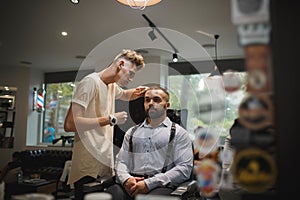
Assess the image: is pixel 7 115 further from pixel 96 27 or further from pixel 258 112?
pixel 258 112

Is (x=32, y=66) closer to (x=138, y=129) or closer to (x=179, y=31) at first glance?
(x=138, y=129)

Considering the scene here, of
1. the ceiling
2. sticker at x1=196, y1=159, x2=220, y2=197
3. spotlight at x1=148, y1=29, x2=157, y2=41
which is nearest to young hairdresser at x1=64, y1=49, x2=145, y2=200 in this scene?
the ceiling

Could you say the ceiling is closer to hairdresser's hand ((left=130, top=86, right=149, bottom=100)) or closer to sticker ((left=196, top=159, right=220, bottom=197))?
hairdresser's hand ((left=130, top=86, right=149, bottom=100))

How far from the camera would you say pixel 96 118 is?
145 cm

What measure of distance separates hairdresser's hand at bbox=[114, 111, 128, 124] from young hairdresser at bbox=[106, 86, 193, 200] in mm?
94

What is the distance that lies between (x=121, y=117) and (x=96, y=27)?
1303 mm

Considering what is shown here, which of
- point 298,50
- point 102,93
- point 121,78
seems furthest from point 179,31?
point 298,50

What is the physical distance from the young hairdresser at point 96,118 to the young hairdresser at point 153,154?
11cm

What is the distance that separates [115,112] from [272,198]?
3.92ft

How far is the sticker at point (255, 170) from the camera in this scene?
460 millimetres

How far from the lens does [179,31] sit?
280cm

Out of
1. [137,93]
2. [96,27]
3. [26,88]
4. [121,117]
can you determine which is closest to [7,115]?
[26,88]

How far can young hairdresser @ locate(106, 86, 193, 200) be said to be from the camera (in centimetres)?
145

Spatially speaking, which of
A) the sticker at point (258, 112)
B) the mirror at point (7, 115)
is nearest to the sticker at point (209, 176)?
the sticker at point (258, 112)
